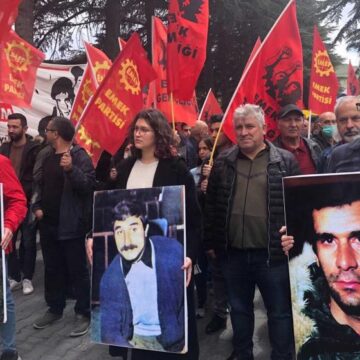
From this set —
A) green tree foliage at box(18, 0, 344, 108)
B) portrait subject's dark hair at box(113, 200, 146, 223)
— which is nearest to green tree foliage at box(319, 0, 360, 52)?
green tree foliage at box(18, 0, 344, 108)

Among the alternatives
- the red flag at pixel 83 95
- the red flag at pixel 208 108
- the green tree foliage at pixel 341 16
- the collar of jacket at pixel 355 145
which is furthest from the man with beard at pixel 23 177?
the green tree foliage at pixel 341 16

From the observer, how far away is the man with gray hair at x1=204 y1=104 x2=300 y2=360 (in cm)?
305

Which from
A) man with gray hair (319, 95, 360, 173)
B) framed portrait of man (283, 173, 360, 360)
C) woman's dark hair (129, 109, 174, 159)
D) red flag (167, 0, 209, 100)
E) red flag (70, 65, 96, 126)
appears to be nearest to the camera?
framed portrait of man (283, 173, 360, 360)

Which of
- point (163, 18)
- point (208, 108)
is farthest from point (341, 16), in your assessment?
point (208, 108)

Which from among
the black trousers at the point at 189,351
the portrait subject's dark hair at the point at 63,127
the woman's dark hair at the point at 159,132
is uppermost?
the portrait subject's dark hair at the point at 63,127

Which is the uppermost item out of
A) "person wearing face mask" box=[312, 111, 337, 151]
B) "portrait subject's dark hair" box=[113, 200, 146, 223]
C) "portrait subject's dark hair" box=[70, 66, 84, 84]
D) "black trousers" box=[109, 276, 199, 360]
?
"portrait subject's dark hair" box=[70, 66, 84, 84]

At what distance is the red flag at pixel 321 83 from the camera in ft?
22.7

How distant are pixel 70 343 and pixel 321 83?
502 centimetres

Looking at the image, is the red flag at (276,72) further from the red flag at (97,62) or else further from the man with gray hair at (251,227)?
the red flag at (97,62)

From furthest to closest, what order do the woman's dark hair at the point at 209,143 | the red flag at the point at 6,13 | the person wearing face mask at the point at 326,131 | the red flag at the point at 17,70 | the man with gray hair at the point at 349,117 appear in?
the person wearing face mask at the point at 326,131, the red flag at the point at 17,70, the woman's dark hair at the point at 209,143, the red flag at the point at 6,13, the man with gray hair at the point at 349,117

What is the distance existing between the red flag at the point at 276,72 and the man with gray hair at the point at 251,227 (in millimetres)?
930

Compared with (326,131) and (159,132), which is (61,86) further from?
(159,132)

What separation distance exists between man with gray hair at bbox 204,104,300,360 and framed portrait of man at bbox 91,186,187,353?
55cm

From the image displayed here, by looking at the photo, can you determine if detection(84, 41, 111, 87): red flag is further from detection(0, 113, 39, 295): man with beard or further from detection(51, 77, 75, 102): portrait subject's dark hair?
detection(51, 77, 75, 102): portrait subject's dark hair
